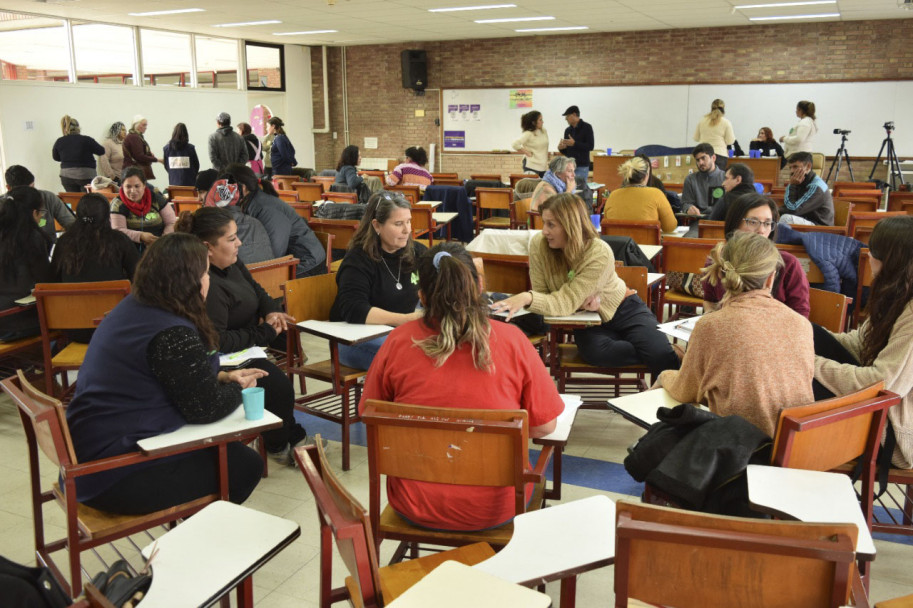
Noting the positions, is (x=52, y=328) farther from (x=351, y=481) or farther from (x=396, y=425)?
(x=396, y=425)

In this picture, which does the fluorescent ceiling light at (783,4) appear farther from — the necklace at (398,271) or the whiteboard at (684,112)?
the necklace at (398,271)

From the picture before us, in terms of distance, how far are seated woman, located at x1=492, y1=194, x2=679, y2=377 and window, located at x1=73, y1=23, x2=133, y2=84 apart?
10566mm

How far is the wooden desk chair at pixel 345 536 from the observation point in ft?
4.52

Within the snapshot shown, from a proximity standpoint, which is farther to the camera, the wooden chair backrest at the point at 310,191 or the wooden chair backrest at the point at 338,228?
the wooden chair backrest at the point at 310,191

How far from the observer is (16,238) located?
13.3ft

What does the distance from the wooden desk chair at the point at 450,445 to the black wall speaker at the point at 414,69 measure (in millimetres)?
13526

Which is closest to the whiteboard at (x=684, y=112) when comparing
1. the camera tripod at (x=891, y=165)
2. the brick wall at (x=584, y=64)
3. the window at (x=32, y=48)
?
the brick wall at (x=584, y=64)

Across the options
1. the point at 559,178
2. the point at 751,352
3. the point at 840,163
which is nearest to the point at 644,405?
the point at 751,352

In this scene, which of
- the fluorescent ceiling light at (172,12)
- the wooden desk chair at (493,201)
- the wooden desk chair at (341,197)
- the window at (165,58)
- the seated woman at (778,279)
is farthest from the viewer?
the window at (165,58)

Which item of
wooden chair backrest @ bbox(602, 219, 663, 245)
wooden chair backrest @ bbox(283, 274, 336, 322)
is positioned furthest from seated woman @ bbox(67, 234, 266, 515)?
wooden chair backrest @ bbox(602, 219, 663, 245)

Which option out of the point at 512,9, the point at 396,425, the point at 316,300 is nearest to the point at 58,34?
the point at 512,9

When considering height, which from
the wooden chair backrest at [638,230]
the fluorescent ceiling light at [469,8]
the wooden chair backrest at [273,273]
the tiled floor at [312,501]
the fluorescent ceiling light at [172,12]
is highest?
the fluorescent ceiling light at [172,12]

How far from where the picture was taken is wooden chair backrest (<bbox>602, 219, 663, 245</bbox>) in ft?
16.8

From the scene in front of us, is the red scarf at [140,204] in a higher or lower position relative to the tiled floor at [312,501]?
higher
